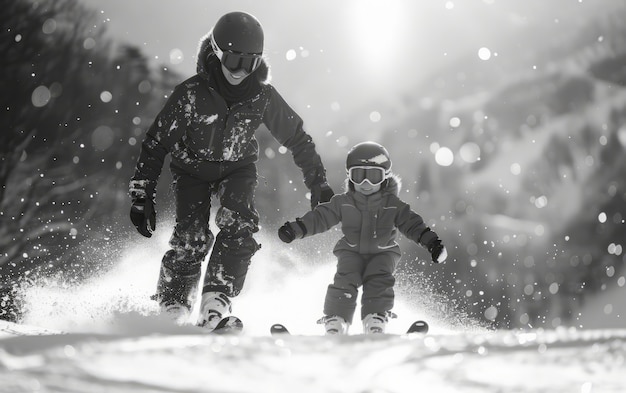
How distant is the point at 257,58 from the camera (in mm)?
3682

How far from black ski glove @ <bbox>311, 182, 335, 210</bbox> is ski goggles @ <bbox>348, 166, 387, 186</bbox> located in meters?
0.25

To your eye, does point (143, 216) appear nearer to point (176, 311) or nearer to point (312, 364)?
point (176, 311)

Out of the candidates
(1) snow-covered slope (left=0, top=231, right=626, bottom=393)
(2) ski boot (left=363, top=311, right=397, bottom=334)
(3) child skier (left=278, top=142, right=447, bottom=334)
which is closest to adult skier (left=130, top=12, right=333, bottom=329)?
(3) child skier (left=278, top=142, right=447, bottom=334)

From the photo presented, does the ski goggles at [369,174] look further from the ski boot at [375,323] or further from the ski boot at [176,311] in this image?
the ski boot at [176,311]

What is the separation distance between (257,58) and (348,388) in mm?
2594

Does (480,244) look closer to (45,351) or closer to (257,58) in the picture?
(257,58)

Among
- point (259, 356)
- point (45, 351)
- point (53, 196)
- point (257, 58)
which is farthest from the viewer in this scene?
point (53, 196)

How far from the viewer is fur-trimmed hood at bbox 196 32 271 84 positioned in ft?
12.3

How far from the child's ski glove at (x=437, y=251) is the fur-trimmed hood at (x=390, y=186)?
414 millimetres

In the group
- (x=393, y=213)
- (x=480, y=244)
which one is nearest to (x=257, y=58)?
(x=393, y=213)

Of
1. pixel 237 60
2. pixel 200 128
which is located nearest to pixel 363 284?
pixel 200 128

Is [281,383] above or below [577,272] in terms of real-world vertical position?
below

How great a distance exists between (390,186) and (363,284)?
0.63 metres

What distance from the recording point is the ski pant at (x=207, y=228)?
3.67m
